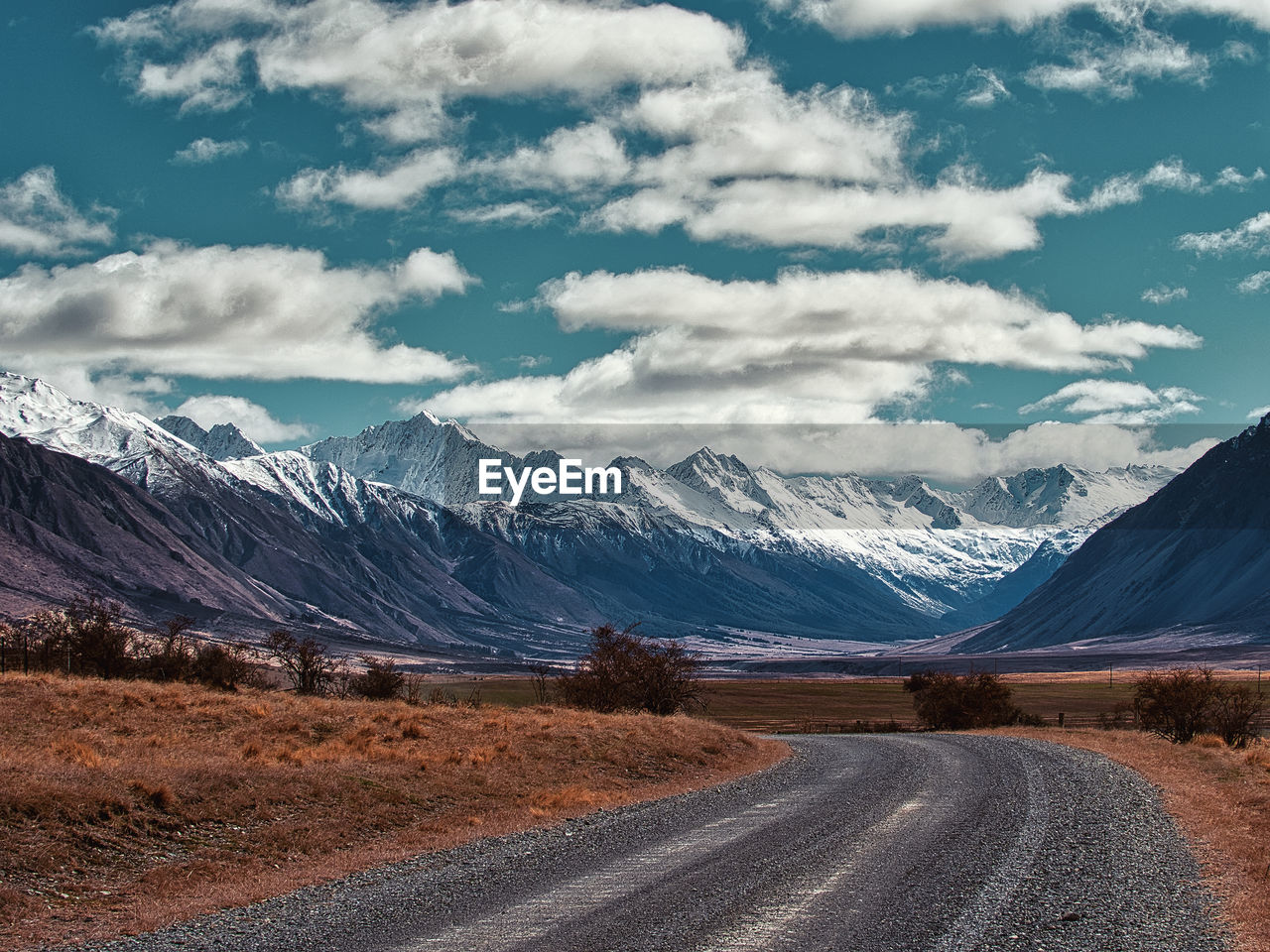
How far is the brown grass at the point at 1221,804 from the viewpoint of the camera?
1642 centimetres

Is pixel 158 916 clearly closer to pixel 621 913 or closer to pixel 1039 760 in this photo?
pixel 621 913

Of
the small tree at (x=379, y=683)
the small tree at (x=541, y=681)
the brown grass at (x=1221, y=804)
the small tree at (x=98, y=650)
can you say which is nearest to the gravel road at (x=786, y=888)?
the brown grass at (x=1221, y=804)

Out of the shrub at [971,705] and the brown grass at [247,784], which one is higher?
the brown grass at [247,784]

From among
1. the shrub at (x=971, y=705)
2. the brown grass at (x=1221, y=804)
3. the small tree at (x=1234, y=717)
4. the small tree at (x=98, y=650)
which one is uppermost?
the small tree at (x=98, y=650)

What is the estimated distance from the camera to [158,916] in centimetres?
1631

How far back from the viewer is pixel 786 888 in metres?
17.2

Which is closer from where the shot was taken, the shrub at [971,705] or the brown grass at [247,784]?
the brown grass at [247,784]

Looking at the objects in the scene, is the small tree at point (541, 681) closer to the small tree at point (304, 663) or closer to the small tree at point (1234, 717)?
the small tree at point (304, 663)

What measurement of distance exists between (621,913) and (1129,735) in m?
Answer: 43.1

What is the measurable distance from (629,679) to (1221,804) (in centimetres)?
3369

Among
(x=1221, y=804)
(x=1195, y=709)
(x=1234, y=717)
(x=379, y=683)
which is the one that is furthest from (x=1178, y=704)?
(x=379, y=683)

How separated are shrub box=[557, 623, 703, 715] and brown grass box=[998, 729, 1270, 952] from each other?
17297 millimetres

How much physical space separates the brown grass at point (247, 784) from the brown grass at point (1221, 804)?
12.4 metres

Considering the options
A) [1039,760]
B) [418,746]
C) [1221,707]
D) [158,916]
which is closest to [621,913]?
[158,916]
